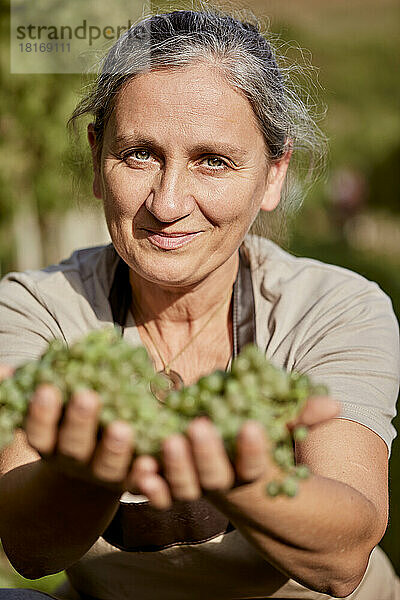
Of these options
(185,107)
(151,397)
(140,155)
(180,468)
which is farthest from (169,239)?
(180,468)

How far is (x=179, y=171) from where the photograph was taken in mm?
2152

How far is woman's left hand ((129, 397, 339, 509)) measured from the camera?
4.21ft

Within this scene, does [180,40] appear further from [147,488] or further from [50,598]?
[50,598]

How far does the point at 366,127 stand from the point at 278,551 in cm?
1631

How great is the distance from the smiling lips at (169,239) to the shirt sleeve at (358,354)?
45 cm

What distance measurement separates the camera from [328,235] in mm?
15727

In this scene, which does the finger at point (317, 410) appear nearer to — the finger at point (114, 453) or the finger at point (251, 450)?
the finger at point (251, 450)

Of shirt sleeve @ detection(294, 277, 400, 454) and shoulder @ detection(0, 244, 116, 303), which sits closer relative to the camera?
shirt sleeve @ detection(294, 277, 400, 454)

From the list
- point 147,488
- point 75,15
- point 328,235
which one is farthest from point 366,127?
point 147,488

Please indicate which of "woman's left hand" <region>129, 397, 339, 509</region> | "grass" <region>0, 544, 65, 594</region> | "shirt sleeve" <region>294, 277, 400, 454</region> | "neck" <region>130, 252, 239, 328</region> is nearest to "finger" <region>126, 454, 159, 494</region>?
"woman's left hand" <region>129, 397, 339, 509</region>

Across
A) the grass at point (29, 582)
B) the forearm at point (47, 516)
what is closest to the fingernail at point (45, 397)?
the forearm at point (47, 516)

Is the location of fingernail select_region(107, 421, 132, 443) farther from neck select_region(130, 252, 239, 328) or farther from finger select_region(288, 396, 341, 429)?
neck select_region(130, 252, 239, 328)

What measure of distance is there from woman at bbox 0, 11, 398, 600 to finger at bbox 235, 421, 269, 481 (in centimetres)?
27

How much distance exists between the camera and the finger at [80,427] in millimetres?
1282
